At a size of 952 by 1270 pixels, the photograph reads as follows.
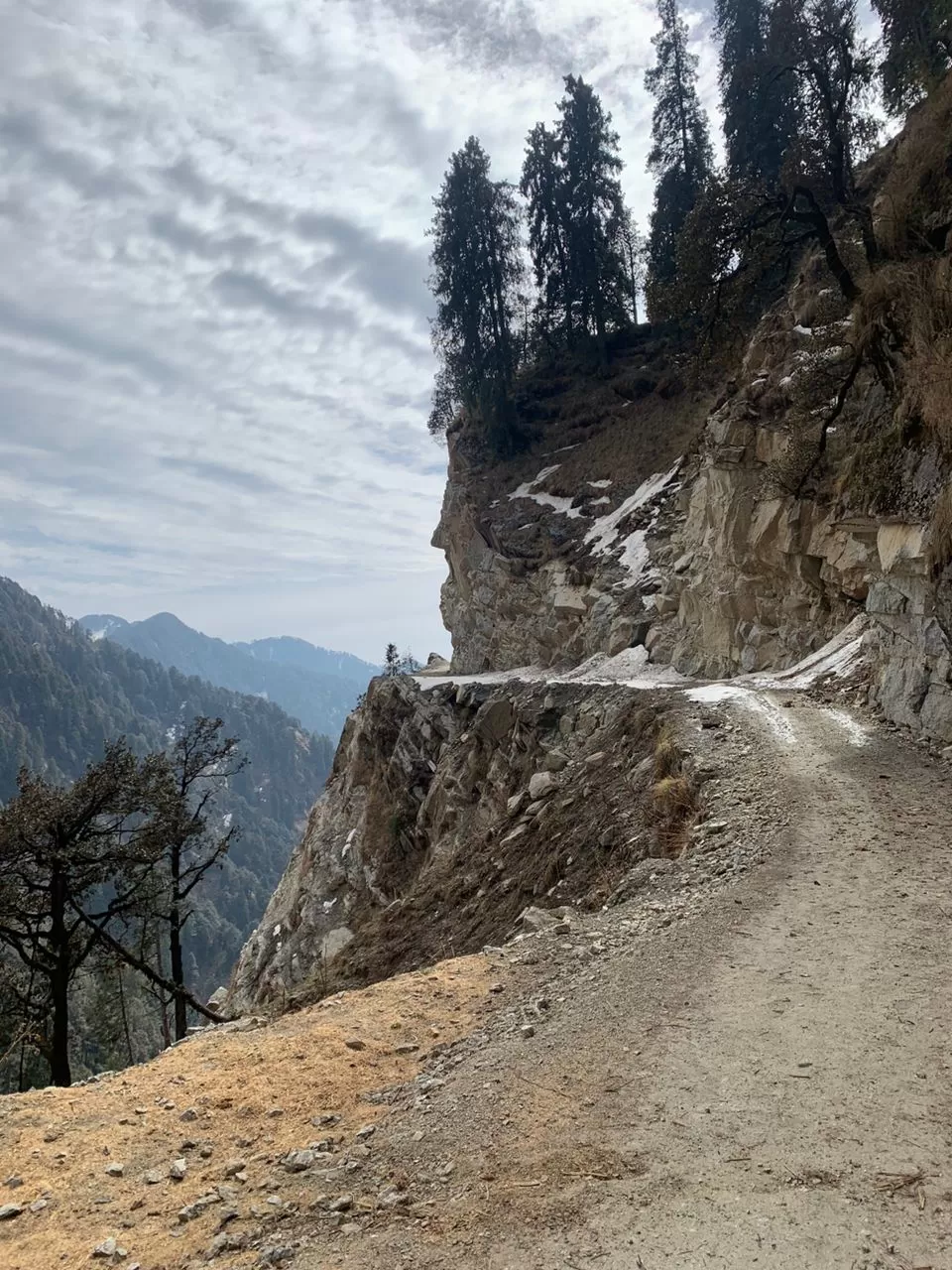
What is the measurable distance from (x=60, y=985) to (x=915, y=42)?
29632 millimetres

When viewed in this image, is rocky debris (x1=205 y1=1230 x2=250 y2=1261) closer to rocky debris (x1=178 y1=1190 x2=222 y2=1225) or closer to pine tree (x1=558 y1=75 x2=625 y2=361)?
rocky debris (x1=178 y1=1190 x2=222 y2=1225)

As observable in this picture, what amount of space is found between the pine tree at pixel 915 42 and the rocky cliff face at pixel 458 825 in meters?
16.7

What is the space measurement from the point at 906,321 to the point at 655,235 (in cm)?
3368

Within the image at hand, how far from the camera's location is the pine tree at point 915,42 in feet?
54.4

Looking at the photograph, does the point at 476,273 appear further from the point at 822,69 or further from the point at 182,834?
the point at 182,834

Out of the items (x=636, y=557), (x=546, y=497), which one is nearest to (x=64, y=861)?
(x=636, y=557)

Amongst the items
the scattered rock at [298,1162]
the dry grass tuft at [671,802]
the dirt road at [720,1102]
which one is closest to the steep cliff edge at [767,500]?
the dry grass tuft at [671,802]

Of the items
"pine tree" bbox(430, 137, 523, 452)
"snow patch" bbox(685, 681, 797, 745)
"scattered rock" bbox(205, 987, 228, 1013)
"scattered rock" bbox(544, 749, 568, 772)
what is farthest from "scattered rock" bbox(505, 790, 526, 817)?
"pine tree" bbox(430, 137, 523, 452)

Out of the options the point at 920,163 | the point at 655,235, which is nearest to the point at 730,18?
the point at 655,235

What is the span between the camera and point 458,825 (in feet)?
71.7

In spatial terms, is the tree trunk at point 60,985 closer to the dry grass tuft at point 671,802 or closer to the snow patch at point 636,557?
the dry grass tuft at point 671,802

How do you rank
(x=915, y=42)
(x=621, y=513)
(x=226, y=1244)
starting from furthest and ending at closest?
1. (x=621, y=513)
2. (x=915, y=42)
3. (x=226, y=1244)

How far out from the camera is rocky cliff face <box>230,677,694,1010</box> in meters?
9.91

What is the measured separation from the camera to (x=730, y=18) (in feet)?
115
